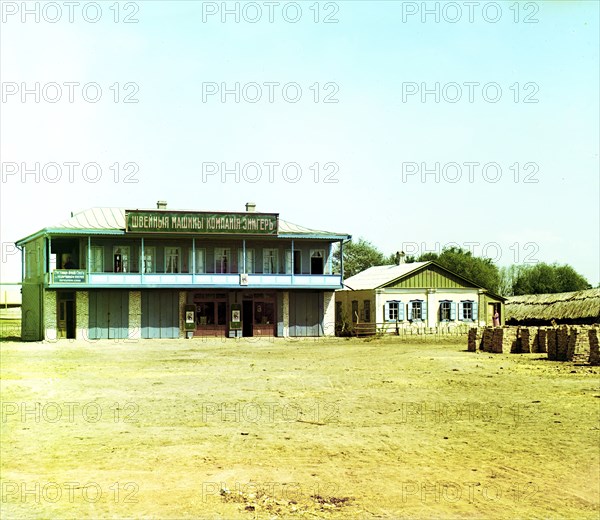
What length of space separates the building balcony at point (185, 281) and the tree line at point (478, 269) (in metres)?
33.2

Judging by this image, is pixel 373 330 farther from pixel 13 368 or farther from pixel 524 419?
pixel 524 419

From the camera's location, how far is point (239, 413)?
480 inches

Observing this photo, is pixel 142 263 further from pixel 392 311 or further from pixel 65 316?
pixel 392 311

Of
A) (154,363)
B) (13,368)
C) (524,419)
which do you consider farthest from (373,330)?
(524,419)

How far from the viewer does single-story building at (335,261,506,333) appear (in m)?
41.0

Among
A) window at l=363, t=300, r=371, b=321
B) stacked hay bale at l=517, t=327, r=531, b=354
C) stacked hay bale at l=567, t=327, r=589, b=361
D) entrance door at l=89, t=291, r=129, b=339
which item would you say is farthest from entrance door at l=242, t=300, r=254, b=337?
stacked hay bale at l=567, t=327, r=589, b=361

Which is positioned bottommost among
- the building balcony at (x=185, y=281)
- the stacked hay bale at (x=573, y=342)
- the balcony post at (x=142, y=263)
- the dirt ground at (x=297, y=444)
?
the dirt ground at (x=297, y=444)

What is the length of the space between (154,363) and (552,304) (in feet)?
105

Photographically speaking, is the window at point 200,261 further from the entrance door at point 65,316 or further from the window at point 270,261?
the entrance door at point 65,316

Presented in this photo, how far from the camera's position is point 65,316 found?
111ft

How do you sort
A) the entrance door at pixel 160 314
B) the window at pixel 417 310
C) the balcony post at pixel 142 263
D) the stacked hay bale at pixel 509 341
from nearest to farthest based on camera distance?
1. the stacked hay bale at pixel 509 341
2. the balcony post at pixel 142 263
3. the entrance door at pixel 160 314
4. the window at pixel 417 310

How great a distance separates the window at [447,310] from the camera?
42438 millimetres

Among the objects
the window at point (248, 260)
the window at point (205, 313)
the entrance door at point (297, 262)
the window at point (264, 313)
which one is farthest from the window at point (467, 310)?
the window at point (205, 313)

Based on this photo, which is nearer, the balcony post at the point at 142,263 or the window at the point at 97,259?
the balcony post at the point at 142,263
